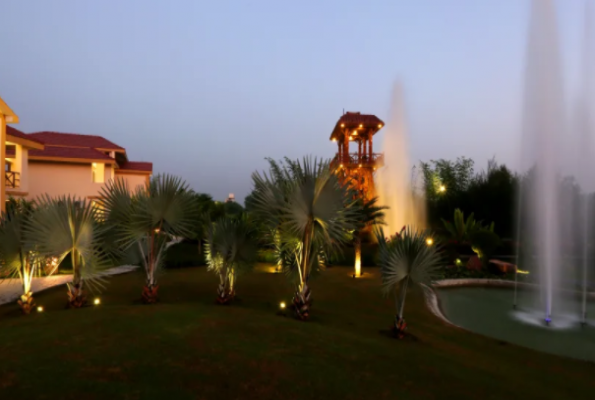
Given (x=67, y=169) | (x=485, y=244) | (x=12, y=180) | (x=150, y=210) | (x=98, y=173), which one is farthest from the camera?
(x=98, y=173)

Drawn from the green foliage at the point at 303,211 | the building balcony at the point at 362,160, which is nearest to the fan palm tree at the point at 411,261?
the green foliage at the point at 303,211

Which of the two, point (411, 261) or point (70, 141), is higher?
point (70, 141)

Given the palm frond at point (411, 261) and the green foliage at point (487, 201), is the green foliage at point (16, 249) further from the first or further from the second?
the green foliage at point (487, 201)

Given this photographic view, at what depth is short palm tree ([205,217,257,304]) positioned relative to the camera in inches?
499

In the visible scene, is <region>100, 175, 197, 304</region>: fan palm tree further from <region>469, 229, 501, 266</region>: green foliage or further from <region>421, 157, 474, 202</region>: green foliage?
<region>421, 157, 474, 202</region>: green foliage

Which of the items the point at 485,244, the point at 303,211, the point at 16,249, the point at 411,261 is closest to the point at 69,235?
the point at 16,249

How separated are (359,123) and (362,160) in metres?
3.56

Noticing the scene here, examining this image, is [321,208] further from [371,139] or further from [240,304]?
[371,139]

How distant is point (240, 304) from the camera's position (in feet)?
44.1

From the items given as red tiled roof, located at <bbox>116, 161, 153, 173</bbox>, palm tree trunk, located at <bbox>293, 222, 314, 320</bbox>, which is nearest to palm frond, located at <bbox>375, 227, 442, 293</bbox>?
palm tree trunk, located at <bbox>293, 222, 314, 320</bbox>

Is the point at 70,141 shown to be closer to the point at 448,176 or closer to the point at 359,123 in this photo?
the point at 359,123

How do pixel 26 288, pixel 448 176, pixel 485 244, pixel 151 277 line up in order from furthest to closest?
pixel 448 176 → pixel 485 244 → pixel 151 277 → pixel 26 288

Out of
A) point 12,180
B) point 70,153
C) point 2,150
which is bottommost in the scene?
point 12,180

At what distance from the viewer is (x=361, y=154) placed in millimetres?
36406
